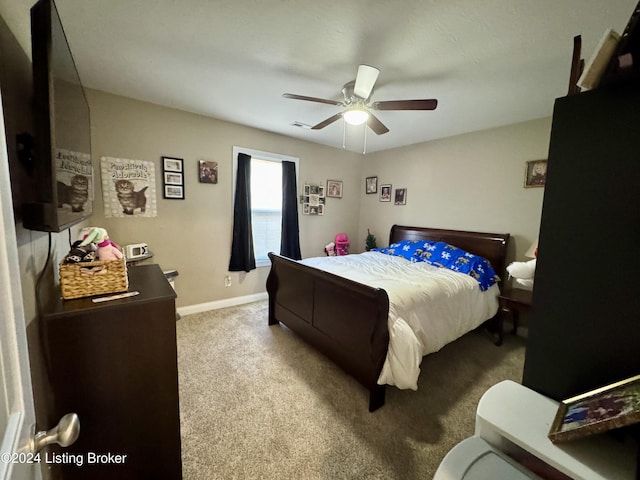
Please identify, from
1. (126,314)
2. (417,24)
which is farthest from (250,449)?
(417,24)

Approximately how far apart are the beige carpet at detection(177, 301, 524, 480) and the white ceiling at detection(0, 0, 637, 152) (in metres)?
2.07

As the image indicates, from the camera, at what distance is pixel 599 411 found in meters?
0.65

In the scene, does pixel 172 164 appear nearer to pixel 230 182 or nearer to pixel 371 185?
pixel 230 182

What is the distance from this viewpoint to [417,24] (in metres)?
1.45

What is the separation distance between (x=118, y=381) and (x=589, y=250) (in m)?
1.72

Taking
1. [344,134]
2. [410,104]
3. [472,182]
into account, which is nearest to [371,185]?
[344,134]

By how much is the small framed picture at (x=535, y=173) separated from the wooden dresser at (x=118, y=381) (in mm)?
3460

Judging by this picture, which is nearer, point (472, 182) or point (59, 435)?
point (59, 435)

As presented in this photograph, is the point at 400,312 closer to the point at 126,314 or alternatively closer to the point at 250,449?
the point at 250,449

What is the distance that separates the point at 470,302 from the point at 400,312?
3.41ft

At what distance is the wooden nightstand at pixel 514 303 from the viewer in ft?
7.98

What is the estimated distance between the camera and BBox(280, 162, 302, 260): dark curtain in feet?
12.0

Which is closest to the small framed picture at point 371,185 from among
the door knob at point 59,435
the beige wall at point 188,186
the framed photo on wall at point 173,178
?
the beige wall at point 188,186

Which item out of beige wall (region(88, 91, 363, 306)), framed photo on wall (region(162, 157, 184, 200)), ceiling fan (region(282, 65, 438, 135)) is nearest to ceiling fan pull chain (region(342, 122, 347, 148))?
beige wall (region(88, 91, 363, 306))
